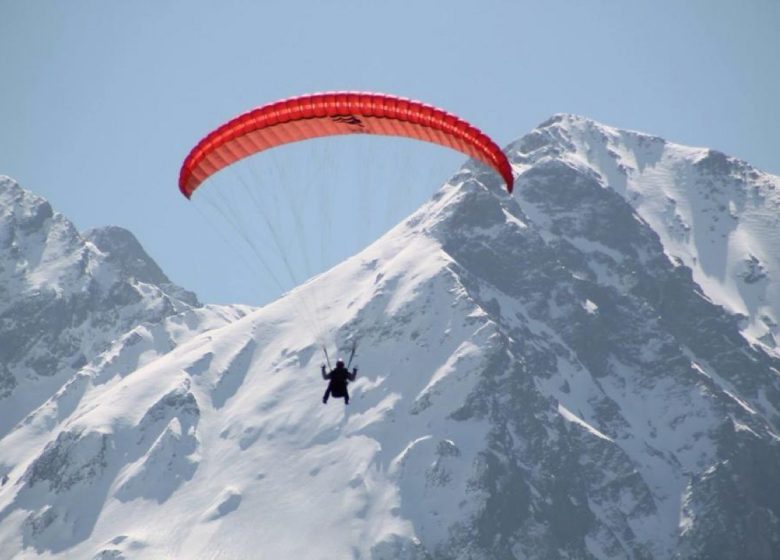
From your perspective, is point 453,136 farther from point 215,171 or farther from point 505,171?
point 215,171

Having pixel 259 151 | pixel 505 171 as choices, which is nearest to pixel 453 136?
pixel 505 171

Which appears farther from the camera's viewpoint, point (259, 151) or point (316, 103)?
point (259, 151)

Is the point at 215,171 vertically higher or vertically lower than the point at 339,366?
higher

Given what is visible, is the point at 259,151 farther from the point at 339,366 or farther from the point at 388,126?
the point at 339,366

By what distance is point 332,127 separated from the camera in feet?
173

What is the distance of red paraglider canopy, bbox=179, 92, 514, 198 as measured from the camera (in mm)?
49969

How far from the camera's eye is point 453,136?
168ft

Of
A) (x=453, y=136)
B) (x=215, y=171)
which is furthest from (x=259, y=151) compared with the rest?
(x=453, y=136)

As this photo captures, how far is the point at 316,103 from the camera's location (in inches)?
1975

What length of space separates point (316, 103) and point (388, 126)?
352 centimetres

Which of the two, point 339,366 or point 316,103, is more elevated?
point 316,103

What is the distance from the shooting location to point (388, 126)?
172 ft

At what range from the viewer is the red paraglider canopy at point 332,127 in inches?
1967

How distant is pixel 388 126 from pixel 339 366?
30.2ft
